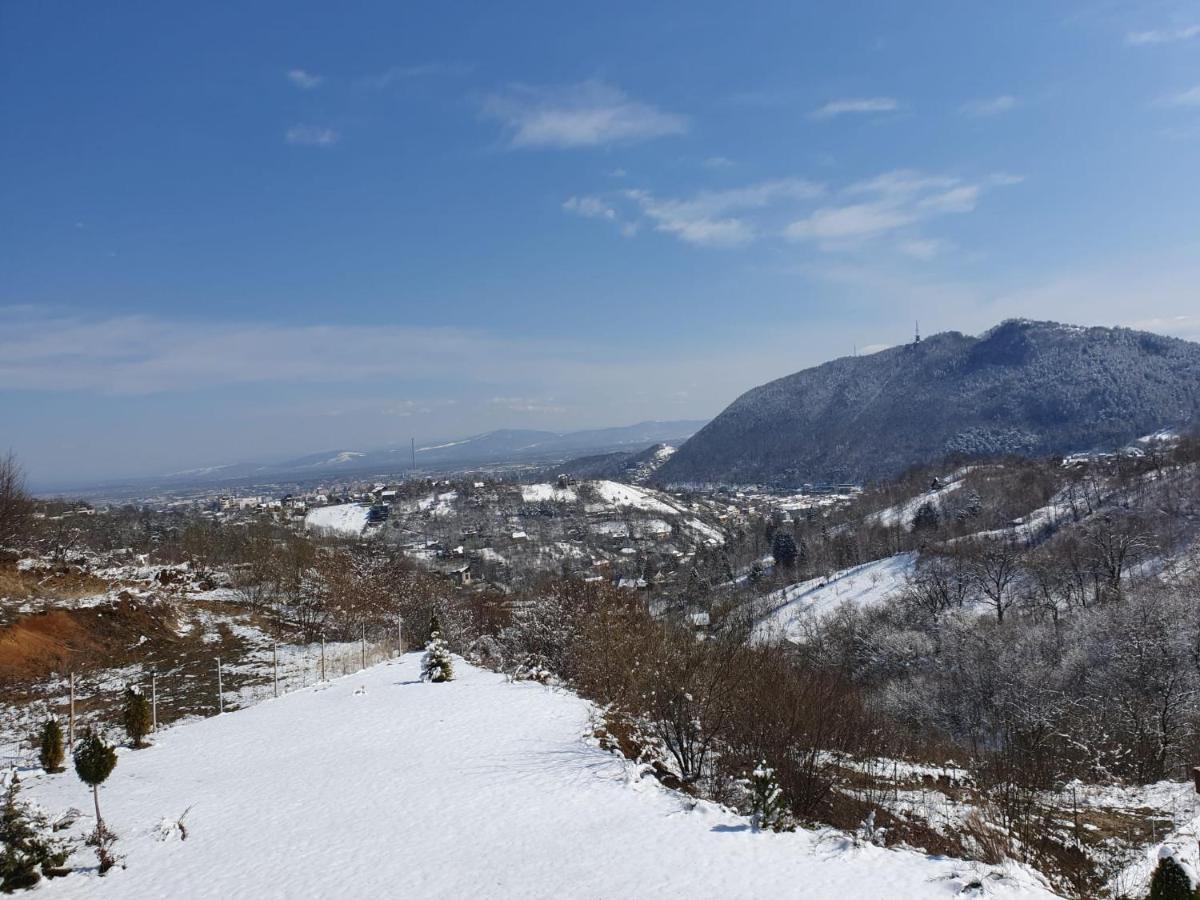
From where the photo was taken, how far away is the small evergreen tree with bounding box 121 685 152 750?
48.4ft

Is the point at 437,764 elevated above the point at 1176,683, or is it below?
above

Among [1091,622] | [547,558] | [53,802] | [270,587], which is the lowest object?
[547,558]

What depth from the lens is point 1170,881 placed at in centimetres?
542

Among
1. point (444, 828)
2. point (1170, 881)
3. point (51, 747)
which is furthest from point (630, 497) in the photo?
point (1170, 881)

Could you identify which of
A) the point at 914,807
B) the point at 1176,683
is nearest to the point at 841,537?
the point at 1176,683

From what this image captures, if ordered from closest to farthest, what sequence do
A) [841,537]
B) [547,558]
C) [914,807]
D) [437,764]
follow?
[914,807] < [437,764] < [841,537] < [547,558]

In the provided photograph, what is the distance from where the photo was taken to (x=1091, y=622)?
115 ft

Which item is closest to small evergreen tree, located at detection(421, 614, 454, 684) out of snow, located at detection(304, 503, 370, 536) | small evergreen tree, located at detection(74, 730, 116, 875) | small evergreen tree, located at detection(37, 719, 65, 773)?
small evergreen tree, located at detection(37, 719, 65, 773)

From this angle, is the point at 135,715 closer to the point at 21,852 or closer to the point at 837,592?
the point at 21,852

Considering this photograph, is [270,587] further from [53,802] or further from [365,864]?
[365,864]

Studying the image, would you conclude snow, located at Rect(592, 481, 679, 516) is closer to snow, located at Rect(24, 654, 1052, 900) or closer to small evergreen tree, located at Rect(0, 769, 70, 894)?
snow, located at Rect(24, 654, 1052, 900)

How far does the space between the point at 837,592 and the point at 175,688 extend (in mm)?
56346

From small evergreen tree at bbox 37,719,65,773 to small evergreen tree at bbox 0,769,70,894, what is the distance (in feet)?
16.7

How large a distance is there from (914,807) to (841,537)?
276 ft
